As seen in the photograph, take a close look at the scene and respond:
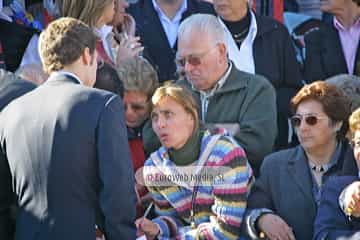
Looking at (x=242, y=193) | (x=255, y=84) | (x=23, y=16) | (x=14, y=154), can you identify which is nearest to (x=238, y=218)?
(x=242, y=193)

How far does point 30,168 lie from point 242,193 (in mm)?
1133

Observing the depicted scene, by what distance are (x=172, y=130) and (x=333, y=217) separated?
0.94 metres

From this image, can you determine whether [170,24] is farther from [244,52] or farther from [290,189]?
[290,189]

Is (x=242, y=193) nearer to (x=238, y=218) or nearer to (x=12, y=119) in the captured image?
(x=238, y=218)

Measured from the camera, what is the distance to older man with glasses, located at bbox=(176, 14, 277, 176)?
481cm

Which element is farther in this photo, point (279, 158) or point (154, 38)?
point (154, 38)

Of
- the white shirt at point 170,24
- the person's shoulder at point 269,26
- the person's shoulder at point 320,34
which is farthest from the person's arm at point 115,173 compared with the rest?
the person's shoulder at point 320,34

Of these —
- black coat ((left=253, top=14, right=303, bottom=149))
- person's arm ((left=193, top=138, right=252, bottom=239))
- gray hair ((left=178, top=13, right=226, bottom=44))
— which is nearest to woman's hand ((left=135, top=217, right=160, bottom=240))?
person's arm ((left=193, top=138, right=252, bottom=239))

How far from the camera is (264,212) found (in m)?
4.36

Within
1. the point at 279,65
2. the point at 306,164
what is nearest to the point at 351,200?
the point at 306,164

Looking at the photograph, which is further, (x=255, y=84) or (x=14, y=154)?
(x=255, y=84)

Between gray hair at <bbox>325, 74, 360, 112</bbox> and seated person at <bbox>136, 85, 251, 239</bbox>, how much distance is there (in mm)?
719

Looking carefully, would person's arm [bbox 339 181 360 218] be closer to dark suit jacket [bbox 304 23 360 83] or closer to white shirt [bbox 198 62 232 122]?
white shirt [bbox 198 62 232 122]

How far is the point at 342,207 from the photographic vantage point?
394 centimetres
